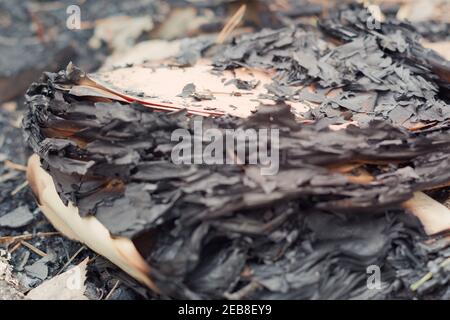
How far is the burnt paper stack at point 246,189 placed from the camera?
1347 mm

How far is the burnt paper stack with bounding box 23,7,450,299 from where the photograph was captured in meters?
1.35

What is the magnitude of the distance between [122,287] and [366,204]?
2.37 ft

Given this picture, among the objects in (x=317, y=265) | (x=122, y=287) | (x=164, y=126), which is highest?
(x=164, y=126)

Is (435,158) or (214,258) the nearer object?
(214,258)

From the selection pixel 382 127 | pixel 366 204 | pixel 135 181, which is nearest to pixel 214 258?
pixel 135 181

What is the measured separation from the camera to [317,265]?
1.38m

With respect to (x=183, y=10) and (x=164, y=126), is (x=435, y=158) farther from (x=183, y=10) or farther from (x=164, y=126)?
(x=183, y=10)

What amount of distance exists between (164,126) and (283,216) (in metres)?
0.40

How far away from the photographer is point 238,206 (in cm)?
131

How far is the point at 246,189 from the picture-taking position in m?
1.34

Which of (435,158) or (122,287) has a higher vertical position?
(435,158)

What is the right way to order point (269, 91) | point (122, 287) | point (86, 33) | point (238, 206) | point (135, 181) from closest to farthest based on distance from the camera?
point (238, 206), point (135, 181), point (122, 287), point (269, 91), point (86, 33)

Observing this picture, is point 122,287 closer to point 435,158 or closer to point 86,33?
point 435,158

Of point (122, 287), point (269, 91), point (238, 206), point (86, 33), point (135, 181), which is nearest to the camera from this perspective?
point (238, 206)
